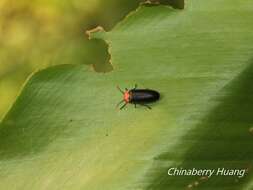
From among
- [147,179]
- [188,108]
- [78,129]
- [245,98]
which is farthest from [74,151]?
[245,98]

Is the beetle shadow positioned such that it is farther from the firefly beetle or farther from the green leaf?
the firefly beetle

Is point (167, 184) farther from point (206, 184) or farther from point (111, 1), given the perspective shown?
point (111, 1)

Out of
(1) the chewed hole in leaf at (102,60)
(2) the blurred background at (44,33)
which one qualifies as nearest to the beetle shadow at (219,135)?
(1) the chewed hole in leaf at (102,60)

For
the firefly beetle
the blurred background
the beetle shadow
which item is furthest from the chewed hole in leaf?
the beetle shadow

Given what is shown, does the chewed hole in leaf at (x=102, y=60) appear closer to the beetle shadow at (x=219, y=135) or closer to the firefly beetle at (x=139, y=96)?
the firefly beetle at (x=139, y=96)

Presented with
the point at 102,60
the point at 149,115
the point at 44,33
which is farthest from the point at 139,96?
the point at 44,33

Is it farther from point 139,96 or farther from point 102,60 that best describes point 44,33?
point 139,96
